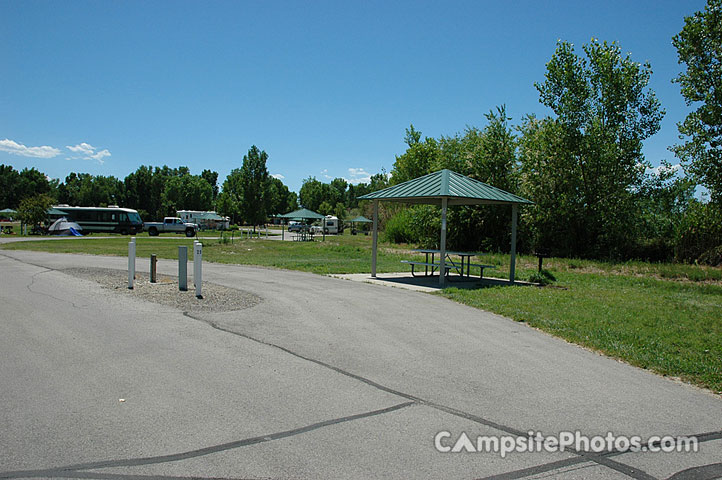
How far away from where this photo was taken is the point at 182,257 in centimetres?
1156

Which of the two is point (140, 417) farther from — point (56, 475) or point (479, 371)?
point (479, 371)

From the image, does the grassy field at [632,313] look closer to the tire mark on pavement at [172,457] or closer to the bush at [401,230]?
the tire mark on pavement at [172,457]

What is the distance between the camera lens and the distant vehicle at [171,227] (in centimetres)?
5007

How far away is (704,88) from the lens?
19219 mm

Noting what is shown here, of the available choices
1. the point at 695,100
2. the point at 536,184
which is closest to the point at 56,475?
the point at 695,100

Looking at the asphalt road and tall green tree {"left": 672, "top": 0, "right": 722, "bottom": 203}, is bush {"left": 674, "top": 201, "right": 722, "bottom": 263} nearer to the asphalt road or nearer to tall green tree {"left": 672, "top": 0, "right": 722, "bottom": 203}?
tall green tree {"left": 672, "top": 0, "right": 722, "bottom": 203}

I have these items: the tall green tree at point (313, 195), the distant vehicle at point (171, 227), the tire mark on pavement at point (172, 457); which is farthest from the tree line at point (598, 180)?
the tall green tree at point (313, 195)

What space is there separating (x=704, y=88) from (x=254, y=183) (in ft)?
157

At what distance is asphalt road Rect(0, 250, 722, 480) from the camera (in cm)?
349

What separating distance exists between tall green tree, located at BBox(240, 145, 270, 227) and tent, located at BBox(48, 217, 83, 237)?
19.1 meters

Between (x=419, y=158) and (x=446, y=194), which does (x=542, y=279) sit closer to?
(x=446, y=194)

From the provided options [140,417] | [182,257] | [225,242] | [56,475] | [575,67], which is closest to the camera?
[56,475]

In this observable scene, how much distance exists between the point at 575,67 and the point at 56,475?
27.7 m

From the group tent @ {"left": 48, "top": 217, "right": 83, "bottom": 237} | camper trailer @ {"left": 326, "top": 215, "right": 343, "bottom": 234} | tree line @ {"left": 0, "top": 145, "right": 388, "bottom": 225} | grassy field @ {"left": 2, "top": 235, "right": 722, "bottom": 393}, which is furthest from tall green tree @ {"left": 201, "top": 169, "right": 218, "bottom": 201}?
grassy field @ {"left": 2, "top": 235, "right": 722, "bottom": 393}
